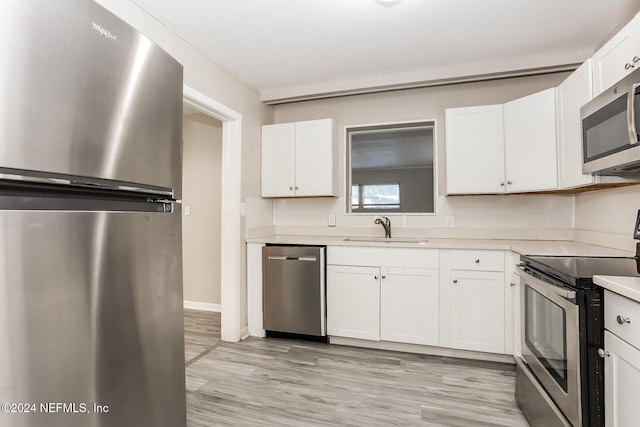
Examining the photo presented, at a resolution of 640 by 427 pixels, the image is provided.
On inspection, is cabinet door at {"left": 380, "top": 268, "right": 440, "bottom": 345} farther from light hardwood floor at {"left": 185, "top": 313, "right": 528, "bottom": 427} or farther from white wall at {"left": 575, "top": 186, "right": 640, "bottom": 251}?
white wall at {"left": 575, "top": 186, "right": 640, "bottom": 251}

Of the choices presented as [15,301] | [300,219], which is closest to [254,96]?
[300,219]

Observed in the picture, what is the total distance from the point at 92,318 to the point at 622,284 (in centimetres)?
172

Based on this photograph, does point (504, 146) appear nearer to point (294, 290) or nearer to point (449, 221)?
point (449, 221)

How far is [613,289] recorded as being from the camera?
1181 mm

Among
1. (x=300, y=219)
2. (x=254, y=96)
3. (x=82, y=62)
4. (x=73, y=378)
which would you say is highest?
(x=254, y=96)

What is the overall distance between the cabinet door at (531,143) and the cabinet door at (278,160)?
197cm

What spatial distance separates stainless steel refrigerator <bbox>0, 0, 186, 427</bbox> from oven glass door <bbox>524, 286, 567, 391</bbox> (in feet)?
5.36

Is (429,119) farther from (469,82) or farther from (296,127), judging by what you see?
(296,127)

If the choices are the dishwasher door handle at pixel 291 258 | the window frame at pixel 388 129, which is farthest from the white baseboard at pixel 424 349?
the window frame at pixel 388 129

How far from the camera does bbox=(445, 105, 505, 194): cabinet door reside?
2.76 m

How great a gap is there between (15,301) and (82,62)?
0.61 meters

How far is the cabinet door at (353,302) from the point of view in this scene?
275 centimetres

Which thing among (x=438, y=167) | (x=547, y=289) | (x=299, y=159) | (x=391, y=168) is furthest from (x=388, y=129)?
(x=547, y=289)

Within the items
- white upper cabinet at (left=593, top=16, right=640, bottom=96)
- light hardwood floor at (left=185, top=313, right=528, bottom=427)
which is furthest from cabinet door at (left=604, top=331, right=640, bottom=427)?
white upper cabinet at (left=593, top=16, right=640, bottom=96)
